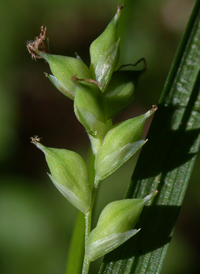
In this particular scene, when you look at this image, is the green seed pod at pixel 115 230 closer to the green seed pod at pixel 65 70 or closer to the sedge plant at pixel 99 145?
the sedge plant at pixel 99 145

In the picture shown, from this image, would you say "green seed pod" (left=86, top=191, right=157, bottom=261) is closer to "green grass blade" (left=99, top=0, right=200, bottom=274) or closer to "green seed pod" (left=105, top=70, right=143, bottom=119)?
"green grass blade" (left=99, top=0, right=200, bottom=274)

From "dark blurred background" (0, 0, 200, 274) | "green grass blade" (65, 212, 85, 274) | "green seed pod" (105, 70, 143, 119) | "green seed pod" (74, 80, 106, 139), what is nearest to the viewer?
"green seed pod" (74, 80, 106, 139)

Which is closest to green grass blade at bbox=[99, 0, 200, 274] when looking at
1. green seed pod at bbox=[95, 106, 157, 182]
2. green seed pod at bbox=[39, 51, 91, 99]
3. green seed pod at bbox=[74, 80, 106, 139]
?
green seed pod at bbox=[95, 106, 157, 182]

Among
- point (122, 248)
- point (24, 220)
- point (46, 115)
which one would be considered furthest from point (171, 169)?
point (46, 115)

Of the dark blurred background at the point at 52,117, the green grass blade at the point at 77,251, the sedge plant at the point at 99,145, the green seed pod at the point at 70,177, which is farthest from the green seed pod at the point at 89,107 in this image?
the dark blurred background at the point at 52,117

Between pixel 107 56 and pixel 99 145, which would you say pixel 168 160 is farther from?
pixel 107 56

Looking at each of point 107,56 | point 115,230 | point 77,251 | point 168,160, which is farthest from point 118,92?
point 77,251
